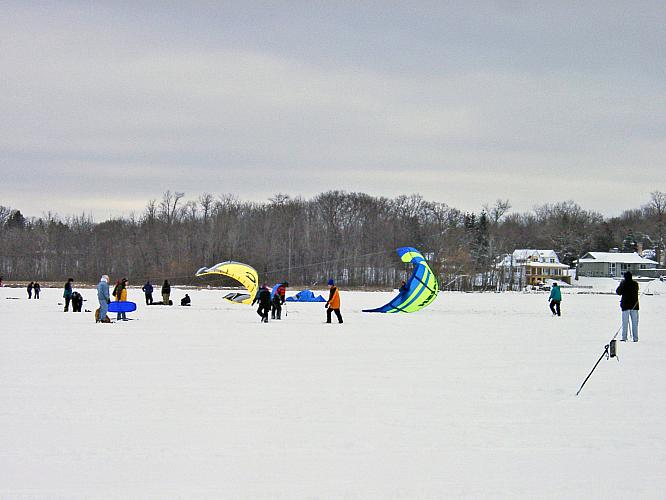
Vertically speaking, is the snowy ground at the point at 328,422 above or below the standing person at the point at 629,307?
below

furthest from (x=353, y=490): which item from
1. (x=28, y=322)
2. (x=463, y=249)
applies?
(x=463, y=249)

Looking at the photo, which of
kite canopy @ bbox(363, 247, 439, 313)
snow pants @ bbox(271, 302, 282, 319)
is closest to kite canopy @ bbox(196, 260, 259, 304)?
kite canopy @ bbox(363, 247, 439, 313)

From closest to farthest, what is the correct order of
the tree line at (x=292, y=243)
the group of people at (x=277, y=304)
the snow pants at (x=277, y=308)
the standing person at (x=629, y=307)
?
the standing person at (x=629, y=307), the group of people at (x=277, y=304), the snow pants at (x=277, y=308), the tree line at (x=292, y=243)

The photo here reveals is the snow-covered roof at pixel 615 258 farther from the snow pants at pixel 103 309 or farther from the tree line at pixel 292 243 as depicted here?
the snow pants at pixel 103 309

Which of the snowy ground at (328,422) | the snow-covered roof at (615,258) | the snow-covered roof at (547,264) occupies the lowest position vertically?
the snowy ground at (328,422)

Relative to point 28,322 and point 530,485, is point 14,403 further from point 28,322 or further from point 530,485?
point 28,322

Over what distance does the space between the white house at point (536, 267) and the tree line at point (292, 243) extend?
230 cm

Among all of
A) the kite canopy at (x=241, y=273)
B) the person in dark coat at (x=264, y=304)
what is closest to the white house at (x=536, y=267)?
the kite canopy at (x=241, y=273)

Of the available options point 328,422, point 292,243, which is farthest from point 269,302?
point 292,243

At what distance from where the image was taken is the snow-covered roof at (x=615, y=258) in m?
92.3

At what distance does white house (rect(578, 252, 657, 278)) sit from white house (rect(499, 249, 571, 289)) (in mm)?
2508

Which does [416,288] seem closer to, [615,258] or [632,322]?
[632,322]

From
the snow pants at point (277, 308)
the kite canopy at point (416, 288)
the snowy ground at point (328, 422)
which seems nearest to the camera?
the snowy ground at point (328, 422)

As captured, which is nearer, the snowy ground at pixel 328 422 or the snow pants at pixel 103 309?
the snowy ground at pixel 328 422
